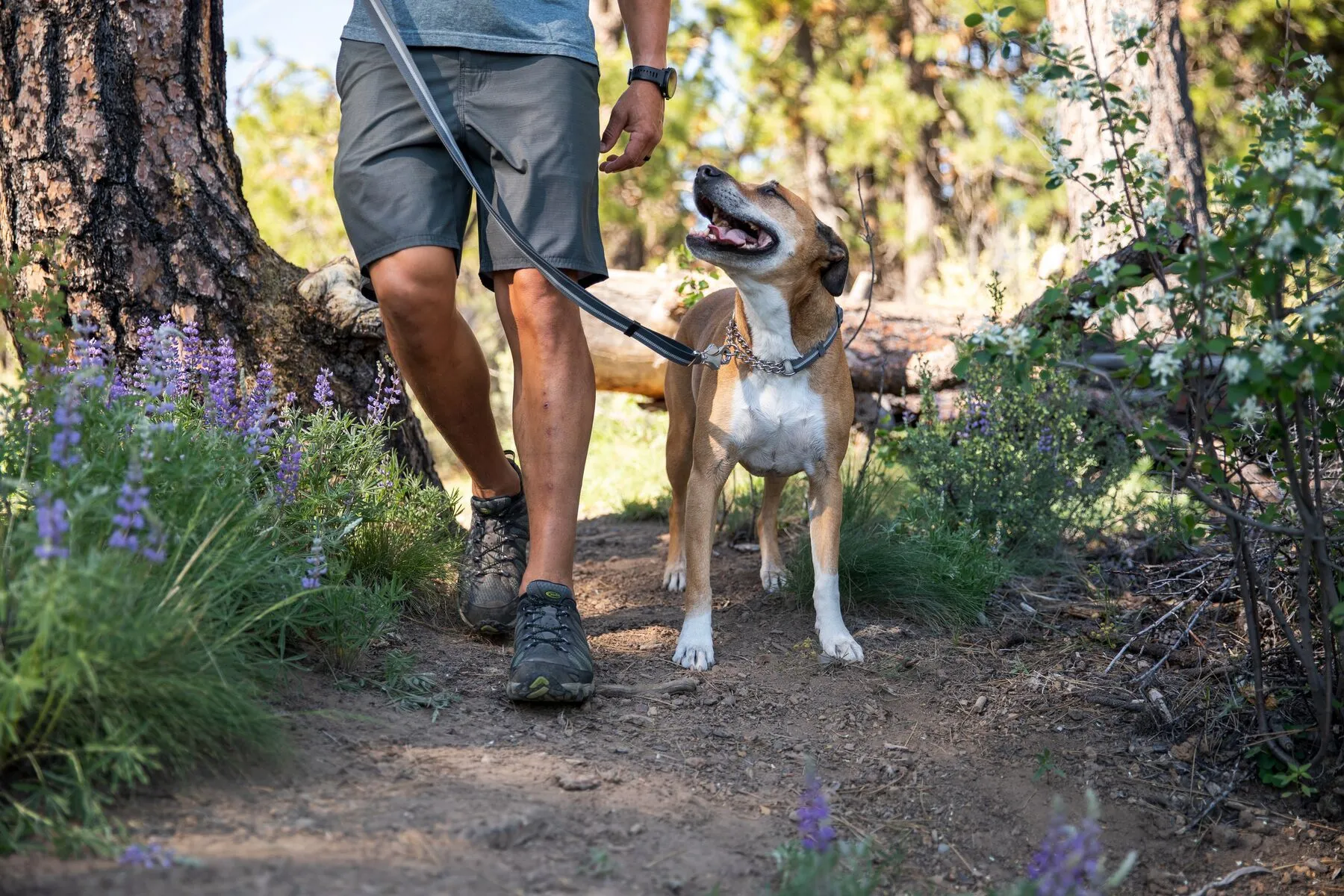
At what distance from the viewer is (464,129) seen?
10.6ft

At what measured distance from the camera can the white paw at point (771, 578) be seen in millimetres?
4262

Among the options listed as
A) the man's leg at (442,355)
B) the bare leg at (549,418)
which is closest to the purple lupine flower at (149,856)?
the bare leg at (549,418)

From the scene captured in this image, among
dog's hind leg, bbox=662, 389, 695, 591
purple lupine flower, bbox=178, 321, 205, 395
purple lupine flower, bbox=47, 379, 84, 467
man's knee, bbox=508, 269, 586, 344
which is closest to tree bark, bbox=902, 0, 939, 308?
dog's hind leg, bbox=662, 389, 695, 591

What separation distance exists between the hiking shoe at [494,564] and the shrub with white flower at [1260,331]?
5.24ft

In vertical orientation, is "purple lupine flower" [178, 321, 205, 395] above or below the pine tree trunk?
below

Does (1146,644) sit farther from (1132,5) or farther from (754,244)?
(1132,5)

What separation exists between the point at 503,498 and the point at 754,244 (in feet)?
3.78

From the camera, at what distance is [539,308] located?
3137 millimetres

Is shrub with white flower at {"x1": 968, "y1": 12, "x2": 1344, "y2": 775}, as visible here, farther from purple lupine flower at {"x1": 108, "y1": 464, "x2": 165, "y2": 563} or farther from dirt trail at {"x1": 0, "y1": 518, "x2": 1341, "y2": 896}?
purple lupine flower at {"x1": 108, "y1": 464, "x2": 165, "y2": 563}

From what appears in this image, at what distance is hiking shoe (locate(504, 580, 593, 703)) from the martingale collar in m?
0.99

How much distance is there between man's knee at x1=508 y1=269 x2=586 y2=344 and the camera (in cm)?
312

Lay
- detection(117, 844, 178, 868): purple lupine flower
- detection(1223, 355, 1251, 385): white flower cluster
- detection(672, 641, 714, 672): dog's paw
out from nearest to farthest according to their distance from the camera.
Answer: detection(117, 844, 178, 868): purple lupine flower < detection(1223, 355, 1251, 385): white flower cluster < detection(672, 641, 714, 672): dog's paw

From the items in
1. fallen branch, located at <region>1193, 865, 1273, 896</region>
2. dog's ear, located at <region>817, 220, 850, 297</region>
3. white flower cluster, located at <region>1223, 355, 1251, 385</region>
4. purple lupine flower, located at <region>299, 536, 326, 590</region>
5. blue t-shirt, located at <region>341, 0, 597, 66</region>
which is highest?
blue t-shirt, located at <region>341, 0, 597, 66</region>

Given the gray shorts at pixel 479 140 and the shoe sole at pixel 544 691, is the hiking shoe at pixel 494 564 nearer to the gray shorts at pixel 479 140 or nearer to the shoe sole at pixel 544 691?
the shoe sole at pixel 544 691
